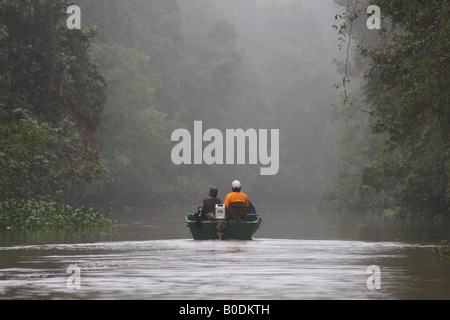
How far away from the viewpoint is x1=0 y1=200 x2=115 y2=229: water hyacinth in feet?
93.8

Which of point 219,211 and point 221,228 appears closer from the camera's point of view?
point 219,211

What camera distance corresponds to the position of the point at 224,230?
2159cm

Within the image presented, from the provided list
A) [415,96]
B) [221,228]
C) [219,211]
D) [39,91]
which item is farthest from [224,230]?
[39,91]

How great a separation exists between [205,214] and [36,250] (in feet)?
16.3

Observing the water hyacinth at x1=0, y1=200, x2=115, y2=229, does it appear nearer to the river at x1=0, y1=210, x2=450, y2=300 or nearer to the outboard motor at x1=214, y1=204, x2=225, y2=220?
the river at x1=0, y1=210, x2=450, y2=300

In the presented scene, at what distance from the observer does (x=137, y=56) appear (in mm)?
66750

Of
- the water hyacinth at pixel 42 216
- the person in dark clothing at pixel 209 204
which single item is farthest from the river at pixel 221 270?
the water hyacinth at pixel 42 216
